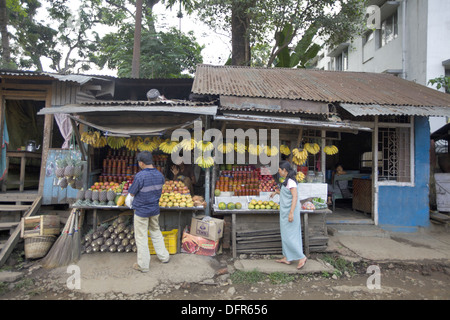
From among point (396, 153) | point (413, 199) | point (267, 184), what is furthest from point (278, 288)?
point (396, 153)

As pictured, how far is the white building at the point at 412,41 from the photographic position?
9750mm

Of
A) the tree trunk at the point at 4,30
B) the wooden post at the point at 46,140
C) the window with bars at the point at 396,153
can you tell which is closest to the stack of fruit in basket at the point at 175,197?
the wooden post at the point at 46,140

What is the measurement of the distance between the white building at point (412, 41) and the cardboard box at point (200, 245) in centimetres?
967

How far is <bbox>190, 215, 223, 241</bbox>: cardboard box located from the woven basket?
110 inches

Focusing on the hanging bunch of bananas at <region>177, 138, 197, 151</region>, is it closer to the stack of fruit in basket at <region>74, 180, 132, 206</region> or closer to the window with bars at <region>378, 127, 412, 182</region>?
the stack of fruit in basket at <region>74, 180, 132, 206</region>

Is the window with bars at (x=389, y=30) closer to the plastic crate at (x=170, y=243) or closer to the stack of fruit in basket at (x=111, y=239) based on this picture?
the plastic crate at (x=170, y=243)

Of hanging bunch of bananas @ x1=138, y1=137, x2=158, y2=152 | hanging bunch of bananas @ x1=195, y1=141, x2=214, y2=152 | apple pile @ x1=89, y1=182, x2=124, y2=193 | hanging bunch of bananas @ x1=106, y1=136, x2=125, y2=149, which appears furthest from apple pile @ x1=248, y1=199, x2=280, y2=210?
hanging bunch of bananas @ x1=106, y1=136, x2=125, y2=149

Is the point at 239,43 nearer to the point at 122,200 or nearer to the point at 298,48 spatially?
the point at 298,48

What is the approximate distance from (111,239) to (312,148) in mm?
4663

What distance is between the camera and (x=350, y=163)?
35.8 ft

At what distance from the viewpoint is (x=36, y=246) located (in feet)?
16.0

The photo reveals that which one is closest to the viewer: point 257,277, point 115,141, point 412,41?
A: point 257,277

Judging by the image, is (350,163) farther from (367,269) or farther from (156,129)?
(156,129)

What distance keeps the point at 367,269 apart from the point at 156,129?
4.67 metres
